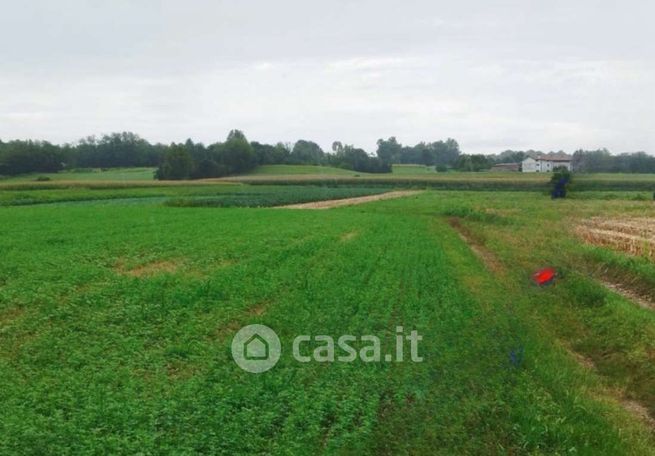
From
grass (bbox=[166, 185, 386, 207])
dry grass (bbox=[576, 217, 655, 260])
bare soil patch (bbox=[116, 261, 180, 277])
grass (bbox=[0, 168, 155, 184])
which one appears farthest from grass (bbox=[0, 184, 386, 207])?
bare soil patch (bbox=[116, 261, 180, 277])

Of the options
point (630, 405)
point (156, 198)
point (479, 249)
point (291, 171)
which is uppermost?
point (630, 405)

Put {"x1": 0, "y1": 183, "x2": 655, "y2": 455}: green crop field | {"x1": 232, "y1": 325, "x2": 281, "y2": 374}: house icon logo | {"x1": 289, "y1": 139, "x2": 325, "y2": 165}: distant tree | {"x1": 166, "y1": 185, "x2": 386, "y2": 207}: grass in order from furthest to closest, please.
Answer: {"x1": 289, "y1": 139, "x2": 325, "y2": 165}: distant tree < {"x1": 166, "y1": 185, "x2": 386, "y2": 207}: grass < {"x1": 232, "y1": 325, "x2": 281, "y2": 374}: house icon logo < {"x1": 0, "y1": 183, "x2": 655, "y2": 455}: green crop field

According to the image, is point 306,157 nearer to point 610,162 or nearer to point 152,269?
point 610,162

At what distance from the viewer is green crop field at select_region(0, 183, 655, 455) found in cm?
681

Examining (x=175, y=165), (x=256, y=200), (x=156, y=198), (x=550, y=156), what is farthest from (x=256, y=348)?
(x=550, y=156)

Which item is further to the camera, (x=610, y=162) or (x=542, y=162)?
(x=542, y=162)

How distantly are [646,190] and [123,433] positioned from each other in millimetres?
78923

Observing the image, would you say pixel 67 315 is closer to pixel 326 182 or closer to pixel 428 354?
pixel 428 354

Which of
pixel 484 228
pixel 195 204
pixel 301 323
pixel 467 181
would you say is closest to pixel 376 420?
pixel 301 323

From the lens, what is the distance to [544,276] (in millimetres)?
18688

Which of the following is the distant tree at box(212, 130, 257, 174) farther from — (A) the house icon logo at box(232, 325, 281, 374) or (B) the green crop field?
(A) the house icon logo at box(232, 325, 281, 374)
